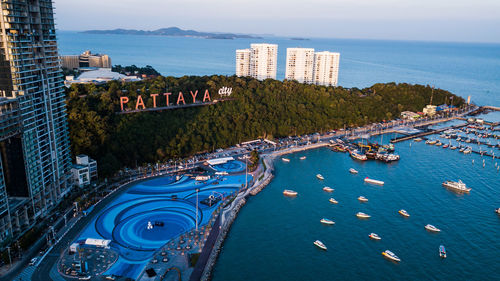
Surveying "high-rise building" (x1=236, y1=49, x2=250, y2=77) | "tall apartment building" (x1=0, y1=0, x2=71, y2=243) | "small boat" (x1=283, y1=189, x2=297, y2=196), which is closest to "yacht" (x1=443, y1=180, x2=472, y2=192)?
"small boat" (x1=283, y1=189, x2=297, y2=196)

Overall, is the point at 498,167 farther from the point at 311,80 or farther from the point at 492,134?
the point at 311,80

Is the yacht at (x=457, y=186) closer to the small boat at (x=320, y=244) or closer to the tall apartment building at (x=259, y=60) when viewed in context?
the small boat at (x=320, y=244)

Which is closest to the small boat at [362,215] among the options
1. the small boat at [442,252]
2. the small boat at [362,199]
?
the small boat at [362,199]

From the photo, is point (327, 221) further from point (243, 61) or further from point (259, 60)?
point (243, 61)

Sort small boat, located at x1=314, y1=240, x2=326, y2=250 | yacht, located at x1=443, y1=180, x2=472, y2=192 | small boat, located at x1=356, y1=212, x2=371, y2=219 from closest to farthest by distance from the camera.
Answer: small boat, located at x1=314, y1=240, x2=326, y2=250 < small boat, located at x1=356, y1=212, x2=371, y2=219 < yacht, located at x1=443, y1=180, x2=472, y2=192

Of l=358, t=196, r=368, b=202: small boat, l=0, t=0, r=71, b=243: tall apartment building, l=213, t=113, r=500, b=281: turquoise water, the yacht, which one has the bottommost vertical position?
l=213, t=113, r=500, b=281: turquoise water

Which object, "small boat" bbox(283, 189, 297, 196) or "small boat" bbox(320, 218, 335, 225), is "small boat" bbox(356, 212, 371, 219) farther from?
"small boat" bbox(283, 189, 297, 196)

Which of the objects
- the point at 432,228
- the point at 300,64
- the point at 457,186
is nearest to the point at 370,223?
the point at 432,228
